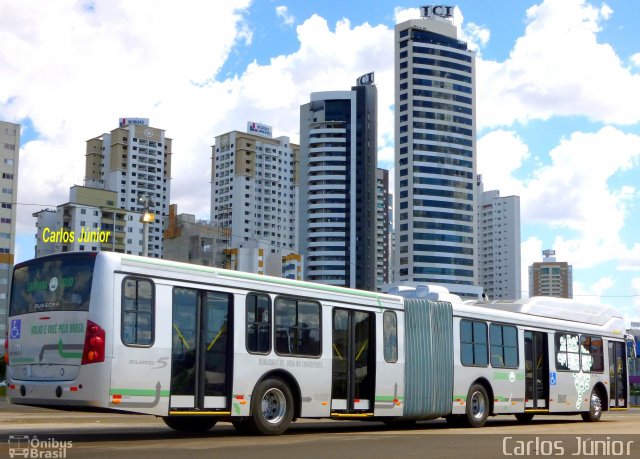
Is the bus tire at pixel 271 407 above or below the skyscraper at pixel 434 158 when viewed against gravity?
below

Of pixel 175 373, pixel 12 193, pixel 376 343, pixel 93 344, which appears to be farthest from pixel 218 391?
pixel 12 193

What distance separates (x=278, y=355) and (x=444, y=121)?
160347mm

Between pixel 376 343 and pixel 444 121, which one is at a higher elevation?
pixel 444 121

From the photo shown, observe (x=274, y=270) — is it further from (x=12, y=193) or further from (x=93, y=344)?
(x=93, y=344)

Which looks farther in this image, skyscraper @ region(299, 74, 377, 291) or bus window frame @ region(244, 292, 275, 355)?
skyscraper @ region(299, 74, 377, 291)

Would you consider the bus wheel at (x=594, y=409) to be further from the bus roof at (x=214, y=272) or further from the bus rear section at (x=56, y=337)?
the bus rear section at (x=56, y=337)

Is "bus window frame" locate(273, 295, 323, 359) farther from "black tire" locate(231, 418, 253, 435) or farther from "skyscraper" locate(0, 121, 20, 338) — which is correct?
"skyscraper" locate(0, 121, 20, 338)

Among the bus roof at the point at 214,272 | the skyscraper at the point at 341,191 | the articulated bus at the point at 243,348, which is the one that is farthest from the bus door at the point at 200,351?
the skyscraper at the point at 341,191

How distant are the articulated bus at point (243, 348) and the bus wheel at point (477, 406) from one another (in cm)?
4

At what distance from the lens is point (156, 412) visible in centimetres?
1376

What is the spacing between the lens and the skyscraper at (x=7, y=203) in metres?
132

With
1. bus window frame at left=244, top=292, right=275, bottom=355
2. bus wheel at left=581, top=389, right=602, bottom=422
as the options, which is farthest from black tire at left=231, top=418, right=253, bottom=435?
bus wheel at left=581, top=389, right=602, bottom=422

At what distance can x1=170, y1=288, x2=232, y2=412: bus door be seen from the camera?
46.7ft

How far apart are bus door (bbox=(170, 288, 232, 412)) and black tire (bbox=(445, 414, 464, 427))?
304 inches
